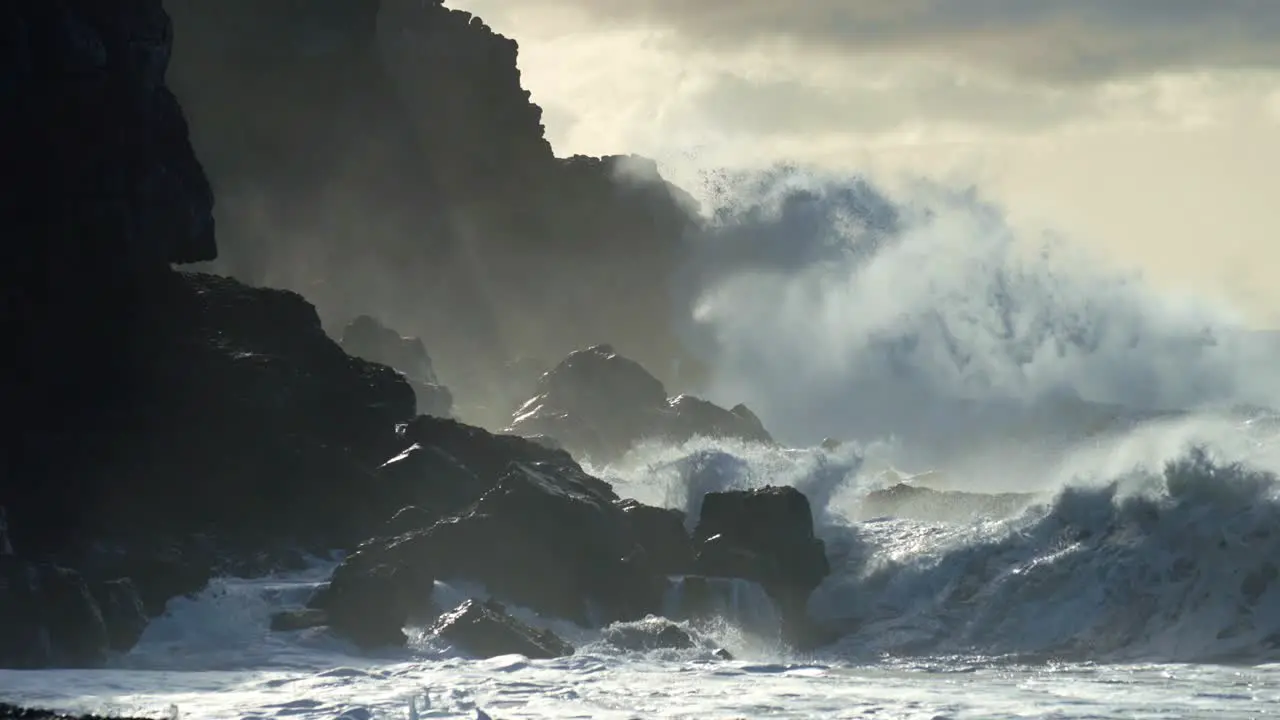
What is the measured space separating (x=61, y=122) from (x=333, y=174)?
309 feet

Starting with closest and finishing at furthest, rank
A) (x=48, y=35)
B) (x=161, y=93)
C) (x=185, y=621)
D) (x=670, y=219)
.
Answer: (x=185, y=621), (x=48, y=35), (x=161, y=93), (x=670, y=219)

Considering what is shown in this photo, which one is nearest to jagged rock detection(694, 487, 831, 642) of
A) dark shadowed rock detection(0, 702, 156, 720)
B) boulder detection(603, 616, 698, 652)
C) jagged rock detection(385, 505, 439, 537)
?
boulder detection(603, 616, 698, 652)

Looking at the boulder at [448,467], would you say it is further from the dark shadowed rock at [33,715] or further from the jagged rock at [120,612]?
the dark shadowed rock at [33,715]

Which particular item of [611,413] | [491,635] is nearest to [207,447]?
[491,635]

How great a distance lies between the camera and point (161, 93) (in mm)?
62969

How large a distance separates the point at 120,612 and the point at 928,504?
117ft

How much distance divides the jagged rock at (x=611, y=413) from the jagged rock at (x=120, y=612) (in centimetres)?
4093

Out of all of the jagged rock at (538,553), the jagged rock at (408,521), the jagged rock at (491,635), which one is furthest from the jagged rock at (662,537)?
the jagged rock at (491,635)

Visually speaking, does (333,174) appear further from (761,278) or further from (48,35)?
(48,35)

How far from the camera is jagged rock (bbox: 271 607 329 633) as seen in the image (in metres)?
54.0

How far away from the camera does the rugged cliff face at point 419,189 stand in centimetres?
14500

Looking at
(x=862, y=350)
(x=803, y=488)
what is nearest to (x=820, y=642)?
(x=803, y=488)

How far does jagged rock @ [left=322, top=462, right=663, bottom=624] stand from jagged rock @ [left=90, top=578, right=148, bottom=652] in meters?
7.36

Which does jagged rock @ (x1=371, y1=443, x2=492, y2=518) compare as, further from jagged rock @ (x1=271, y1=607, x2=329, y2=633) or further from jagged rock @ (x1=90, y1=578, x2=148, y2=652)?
jagged rock @ (x1=90, y1=578, x2=148, y2=652)
